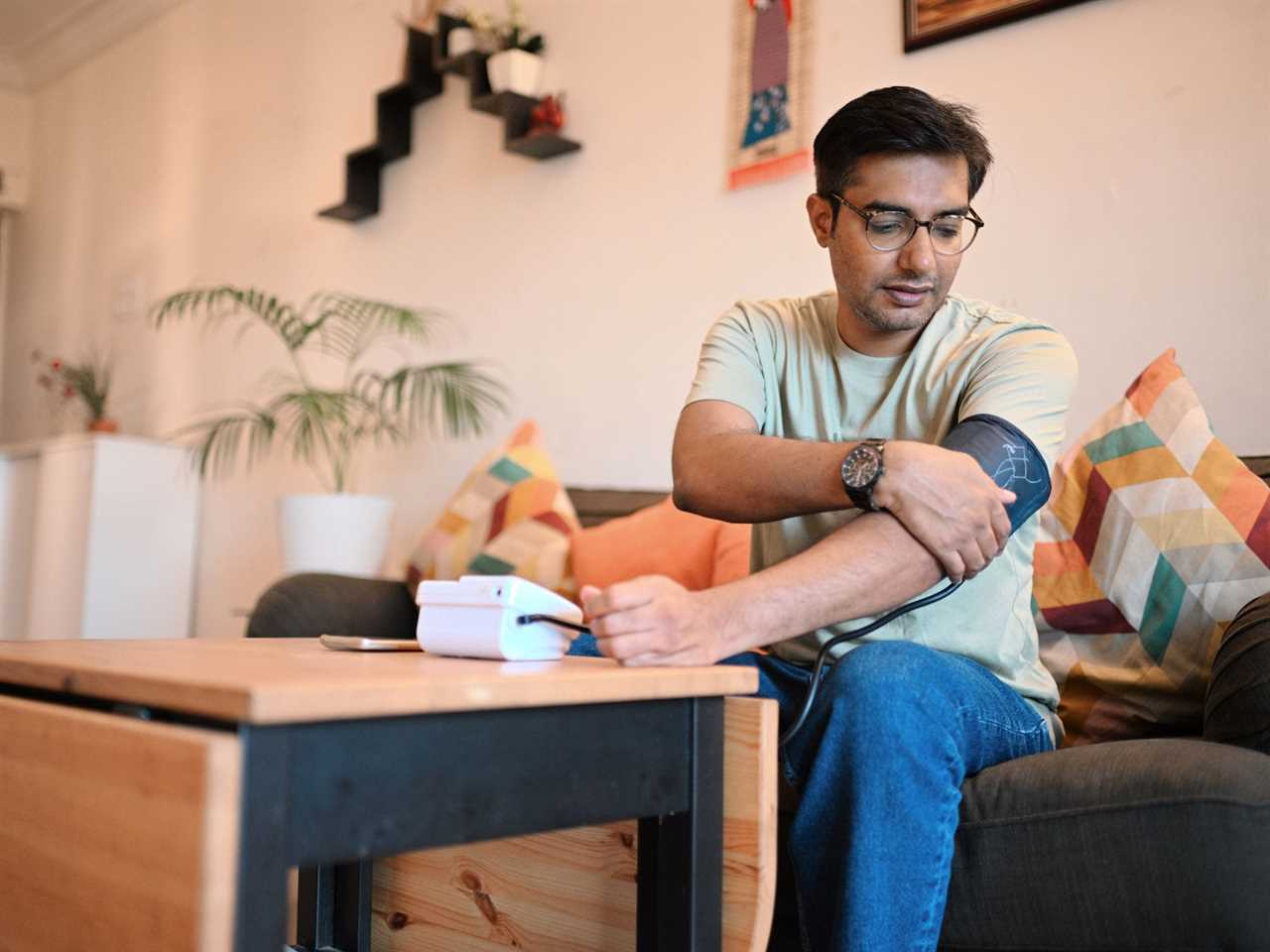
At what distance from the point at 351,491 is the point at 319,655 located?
2867mm

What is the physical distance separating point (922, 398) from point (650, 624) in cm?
60

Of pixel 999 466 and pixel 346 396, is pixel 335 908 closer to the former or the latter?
pixel 999 466

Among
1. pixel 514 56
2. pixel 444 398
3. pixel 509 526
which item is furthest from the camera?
pixel 444 398

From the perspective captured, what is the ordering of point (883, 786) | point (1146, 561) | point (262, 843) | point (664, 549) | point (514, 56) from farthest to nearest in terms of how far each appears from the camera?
1. point (514, 56)
2. point (664, 549)
3. point (1146, 561)
4. point (883, 786)
5. point (262, 843)

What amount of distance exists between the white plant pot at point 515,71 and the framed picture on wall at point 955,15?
1073 millimetres

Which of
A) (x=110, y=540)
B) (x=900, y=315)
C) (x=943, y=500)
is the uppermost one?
(x=900, y=315)

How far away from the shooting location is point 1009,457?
1.27 m

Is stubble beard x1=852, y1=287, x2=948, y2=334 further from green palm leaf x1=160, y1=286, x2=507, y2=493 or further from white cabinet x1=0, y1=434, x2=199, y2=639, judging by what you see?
white cabinet x1=0, y1=434, x2=199, y2=639

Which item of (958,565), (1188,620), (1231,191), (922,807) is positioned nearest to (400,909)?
(922,807)

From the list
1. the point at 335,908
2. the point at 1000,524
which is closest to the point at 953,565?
the point at 1000,524

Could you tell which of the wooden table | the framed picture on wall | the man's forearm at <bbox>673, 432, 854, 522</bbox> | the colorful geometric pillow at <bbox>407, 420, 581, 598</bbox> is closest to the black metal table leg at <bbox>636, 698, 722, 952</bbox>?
the wooden table

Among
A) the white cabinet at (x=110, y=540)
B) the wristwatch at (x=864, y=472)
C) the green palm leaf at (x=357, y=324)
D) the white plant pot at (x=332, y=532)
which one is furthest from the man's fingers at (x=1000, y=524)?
the white cabinet at (x=110, y=540)

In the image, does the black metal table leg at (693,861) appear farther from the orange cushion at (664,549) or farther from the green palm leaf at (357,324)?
the green palm leaf at (357,324)

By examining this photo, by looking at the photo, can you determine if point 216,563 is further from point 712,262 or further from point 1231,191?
point 1231,191
